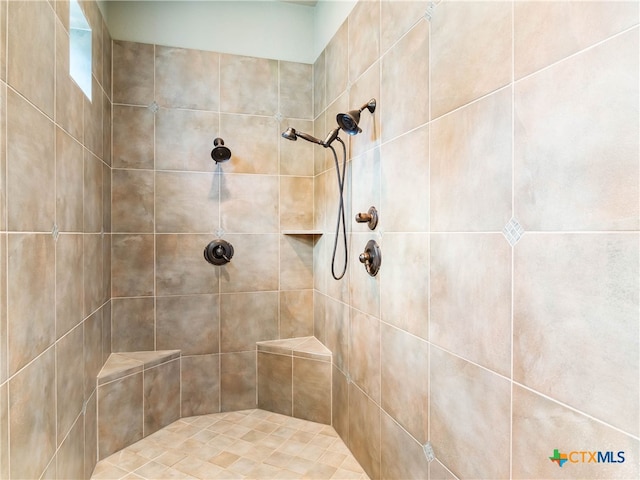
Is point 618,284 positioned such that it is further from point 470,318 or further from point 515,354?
point 470,318

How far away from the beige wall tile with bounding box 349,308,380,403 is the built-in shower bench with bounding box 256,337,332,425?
361mm

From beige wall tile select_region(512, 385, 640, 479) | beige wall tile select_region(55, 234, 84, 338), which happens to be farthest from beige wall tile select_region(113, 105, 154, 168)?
beige wall tile select_region(512, 385, 640, 479)

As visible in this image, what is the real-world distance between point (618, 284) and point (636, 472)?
1.13 ft

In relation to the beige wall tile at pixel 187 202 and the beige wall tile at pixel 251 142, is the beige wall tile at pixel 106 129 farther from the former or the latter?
the beige wall tile at pixel 251 142

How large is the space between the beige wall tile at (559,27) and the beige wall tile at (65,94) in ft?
5.05

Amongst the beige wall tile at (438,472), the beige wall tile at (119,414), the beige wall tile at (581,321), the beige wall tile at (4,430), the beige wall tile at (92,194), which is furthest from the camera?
the beige wall tile at (119,414)

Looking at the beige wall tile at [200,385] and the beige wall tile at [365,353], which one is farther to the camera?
the beige wall tile at [200,385]

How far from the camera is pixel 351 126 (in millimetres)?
1676

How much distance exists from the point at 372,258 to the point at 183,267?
132cm

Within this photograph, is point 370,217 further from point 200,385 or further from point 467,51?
point 200,385

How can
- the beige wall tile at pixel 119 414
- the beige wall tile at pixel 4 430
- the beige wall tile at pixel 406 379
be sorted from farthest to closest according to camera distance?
the beige wall tile at pixel 119 414
the beige wall tile at pixel 406 379
the beige wall tile at pixel 4 430

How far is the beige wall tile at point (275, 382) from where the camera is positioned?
93.6 inches

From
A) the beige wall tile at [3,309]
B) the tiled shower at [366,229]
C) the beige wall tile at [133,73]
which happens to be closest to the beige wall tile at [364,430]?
the tiled shower at [366,229]

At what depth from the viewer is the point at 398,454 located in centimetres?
148
